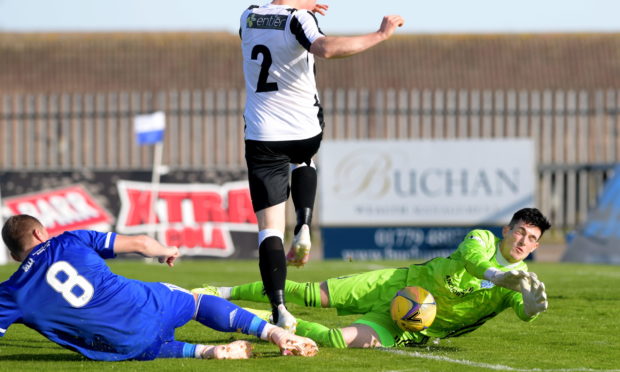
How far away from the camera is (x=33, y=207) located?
19.0 m

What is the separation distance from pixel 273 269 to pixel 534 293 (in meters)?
1.62

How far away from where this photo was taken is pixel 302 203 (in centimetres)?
742

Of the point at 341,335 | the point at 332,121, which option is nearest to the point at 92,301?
the point at 341,335

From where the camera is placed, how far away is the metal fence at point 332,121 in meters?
25.1

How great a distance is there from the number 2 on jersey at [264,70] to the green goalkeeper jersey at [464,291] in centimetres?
154

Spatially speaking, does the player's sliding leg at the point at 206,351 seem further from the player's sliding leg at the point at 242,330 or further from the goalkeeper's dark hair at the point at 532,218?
the goalkeeper's dark hair at the point at 532,218

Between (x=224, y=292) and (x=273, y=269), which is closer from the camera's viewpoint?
(x=273, y=269)

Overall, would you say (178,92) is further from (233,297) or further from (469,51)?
(233,297)

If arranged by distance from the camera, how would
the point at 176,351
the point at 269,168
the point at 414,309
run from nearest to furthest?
the point at 176,351 → the point at 414,309 → the point at 269,168

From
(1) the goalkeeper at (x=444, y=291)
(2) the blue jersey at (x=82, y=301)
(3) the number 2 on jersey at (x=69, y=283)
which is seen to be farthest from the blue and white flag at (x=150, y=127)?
(3) the number 2 on jersey at (x=69, y=283)

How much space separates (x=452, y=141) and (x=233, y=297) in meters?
12.1

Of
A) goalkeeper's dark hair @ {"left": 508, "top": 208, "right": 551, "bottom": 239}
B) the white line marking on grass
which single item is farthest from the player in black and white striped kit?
goalkeeper's dark hair @ {"left": 508, "top": 208, "right": 551, "bottom": 239}

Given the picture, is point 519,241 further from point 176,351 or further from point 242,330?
point 176,351

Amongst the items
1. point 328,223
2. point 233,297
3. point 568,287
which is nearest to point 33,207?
point 328,223
